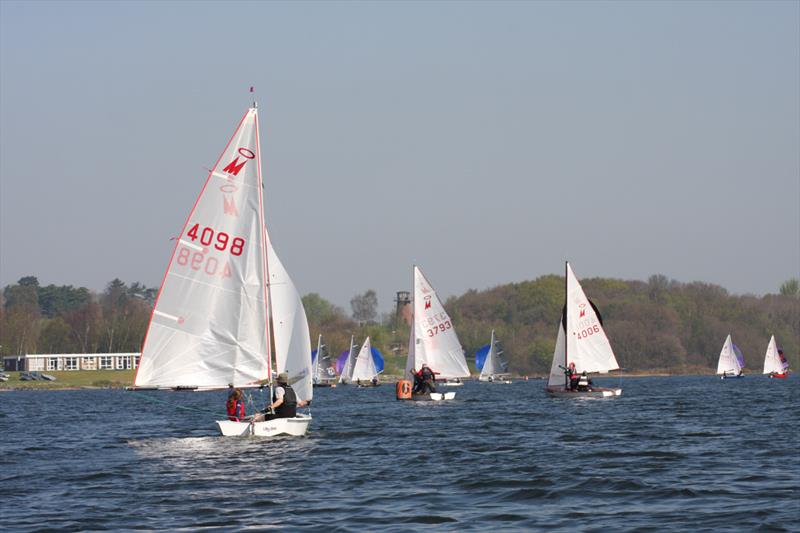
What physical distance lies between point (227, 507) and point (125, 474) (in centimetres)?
665

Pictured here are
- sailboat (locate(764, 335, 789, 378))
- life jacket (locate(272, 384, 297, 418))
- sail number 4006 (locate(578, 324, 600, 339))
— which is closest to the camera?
life jacket (locate(272, 384, 297, 418))

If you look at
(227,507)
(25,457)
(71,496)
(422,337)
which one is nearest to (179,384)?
(25,457)

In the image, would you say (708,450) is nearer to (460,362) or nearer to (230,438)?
(230,438)

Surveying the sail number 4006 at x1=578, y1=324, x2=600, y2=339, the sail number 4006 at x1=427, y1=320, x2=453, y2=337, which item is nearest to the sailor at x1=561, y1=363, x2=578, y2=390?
the sail number 4006 at x1=578, y1=324, x2=600, y2=339

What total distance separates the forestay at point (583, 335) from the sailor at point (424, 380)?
8148 millimetres

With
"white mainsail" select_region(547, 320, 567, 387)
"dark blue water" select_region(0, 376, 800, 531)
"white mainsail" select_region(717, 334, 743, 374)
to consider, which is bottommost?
"dark blue water" select_region(0, 376, 800, 531)

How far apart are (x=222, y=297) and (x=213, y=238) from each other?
173 cm

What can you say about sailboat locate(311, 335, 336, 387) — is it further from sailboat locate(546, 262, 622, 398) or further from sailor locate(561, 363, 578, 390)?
sailor locate(561, 363, 578, 390)

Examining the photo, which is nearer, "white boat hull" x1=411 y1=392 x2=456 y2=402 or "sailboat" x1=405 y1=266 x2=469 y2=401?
"white boat hull" x1=411 y1=392 x2=456 y2=402

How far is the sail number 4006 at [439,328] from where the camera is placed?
6944cm

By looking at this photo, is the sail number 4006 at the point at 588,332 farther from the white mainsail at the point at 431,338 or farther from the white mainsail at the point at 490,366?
the white mainsail at the point at 490,366

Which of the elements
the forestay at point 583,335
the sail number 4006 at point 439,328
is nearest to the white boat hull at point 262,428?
the forestay at point 583,335

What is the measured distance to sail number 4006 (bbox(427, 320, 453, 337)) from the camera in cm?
6944

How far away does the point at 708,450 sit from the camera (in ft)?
104
